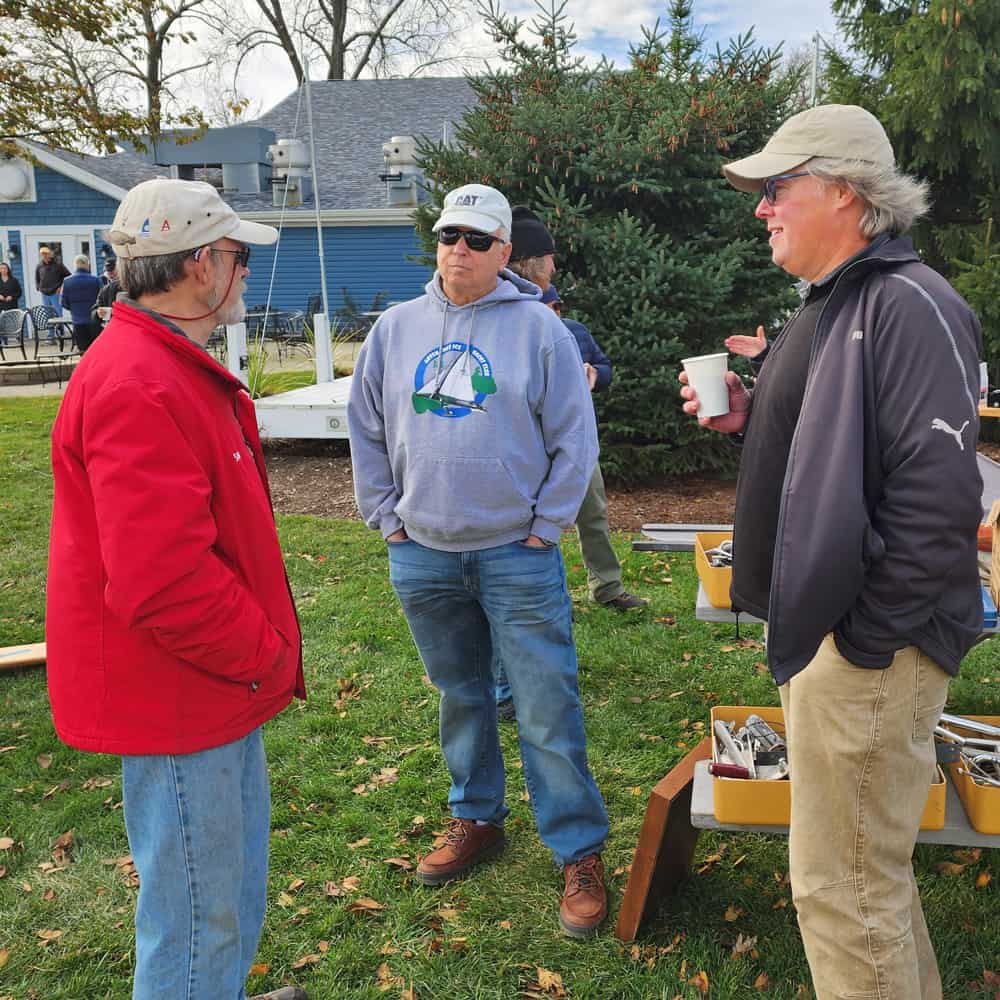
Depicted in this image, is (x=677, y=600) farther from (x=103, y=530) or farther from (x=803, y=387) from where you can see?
(x=103, y=530)

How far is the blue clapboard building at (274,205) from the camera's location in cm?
2333

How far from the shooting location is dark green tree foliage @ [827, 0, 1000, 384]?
9516 millimetres

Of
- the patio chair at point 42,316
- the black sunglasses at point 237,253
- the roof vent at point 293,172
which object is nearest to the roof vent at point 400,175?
the roof vent at point 293,172

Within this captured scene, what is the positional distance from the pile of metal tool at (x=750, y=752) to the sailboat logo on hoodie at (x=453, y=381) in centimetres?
132

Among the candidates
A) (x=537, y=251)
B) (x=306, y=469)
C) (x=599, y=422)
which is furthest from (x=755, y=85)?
(x=306, y=469)

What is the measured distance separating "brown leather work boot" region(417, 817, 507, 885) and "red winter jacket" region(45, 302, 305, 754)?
1.48 metres

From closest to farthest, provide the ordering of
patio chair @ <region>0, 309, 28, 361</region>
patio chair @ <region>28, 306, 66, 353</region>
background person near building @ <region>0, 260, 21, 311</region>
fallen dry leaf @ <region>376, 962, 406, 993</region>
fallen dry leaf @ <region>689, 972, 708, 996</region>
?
1. fallen dry leaf @ <region>689, 972, 708, 996</region>
2. fallen dry leaf @ <region>376, 962, 406, 993</region>
3. patio chair @ <region>0, 309, 28, 361</region>
4. patio chair @ <region>28, 306, 66, 353</region>
5. background person near building @ <region>0, 260, 21, 311</region>

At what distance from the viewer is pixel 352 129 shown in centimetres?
2712

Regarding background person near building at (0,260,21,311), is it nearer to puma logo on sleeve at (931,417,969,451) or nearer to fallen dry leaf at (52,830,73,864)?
fallen dry leaf at (52,830,73,864)

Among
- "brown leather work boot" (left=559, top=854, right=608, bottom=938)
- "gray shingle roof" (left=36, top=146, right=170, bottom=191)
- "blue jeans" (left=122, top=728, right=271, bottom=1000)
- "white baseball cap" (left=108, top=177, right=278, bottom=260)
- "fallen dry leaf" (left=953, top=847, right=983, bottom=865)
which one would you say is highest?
"gray shingle roof" (left=36, top=146, right=170, bottom=191)

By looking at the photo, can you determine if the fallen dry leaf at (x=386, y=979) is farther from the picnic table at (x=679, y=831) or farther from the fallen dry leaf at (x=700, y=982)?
the fallen dry leaf at (x=700, y=982)

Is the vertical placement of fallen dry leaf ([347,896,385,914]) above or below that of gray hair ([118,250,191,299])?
below

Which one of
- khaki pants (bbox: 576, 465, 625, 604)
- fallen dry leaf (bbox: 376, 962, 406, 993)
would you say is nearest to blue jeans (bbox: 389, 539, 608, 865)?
fallen dry leaf (bbox: 376, 962, 406, 993)

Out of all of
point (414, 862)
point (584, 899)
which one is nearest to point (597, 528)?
point (414, 862)
